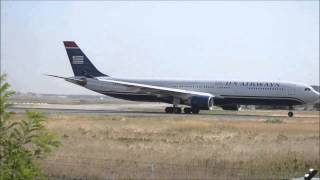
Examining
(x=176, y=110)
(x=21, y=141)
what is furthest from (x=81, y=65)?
(x=21, y=141)

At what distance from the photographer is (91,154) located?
19.4 m

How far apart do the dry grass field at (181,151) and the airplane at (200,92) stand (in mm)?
10875

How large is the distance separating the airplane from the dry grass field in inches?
428

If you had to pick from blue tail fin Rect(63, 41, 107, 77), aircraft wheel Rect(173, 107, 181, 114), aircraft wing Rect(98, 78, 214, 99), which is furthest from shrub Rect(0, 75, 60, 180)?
blue tail fin Rect(63, 41, 107, 77)

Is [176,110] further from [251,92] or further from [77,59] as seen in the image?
[77,59]

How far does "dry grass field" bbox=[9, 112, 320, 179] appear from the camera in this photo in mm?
14914

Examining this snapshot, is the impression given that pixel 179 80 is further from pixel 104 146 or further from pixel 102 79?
pixel 104 146

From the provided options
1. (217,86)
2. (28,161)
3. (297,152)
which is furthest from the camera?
(217,86)

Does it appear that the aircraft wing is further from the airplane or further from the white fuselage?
the white fuselage

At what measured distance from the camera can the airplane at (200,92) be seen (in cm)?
4675

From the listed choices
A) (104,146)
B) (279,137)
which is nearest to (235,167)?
(104,146)

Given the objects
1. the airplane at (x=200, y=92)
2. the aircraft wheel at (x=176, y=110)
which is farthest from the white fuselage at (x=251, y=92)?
the aircraft wheel at (x=176, y=110)

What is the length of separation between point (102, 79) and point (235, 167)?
3608cm

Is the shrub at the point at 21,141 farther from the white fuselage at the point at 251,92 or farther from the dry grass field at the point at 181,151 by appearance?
the white fuselage at the point at 251,92
